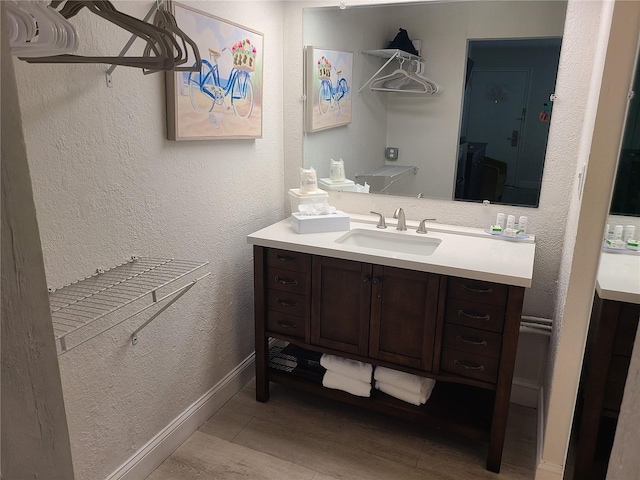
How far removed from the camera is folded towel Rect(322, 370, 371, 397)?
2201mm

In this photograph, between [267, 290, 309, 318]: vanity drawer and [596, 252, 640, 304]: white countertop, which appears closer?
[596, 252, 640, 304]: white countertop

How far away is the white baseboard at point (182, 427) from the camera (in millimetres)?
1925

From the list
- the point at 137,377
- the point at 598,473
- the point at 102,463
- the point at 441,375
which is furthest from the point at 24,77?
the point at 598,473

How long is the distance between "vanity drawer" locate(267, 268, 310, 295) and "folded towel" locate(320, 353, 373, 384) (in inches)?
13.7

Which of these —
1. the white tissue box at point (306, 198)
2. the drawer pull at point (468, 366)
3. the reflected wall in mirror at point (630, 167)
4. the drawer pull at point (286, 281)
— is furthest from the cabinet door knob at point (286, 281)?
the reflected wall in mirror at point (630, 167)

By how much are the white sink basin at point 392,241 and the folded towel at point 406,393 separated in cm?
61

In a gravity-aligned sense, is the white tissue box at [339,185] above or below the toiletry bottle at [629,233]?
above

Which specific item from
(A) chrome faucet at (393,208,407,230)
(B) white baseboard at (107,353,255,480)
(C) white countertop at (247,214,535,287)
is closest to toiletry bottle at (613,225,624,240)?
(C) white countertop at (247,214,535,287)

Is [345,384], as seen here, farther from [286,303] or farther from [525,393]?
[525,393]

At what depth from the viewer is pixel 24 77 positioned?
1315 mm

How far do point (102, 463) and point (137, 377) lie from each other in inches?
12.5

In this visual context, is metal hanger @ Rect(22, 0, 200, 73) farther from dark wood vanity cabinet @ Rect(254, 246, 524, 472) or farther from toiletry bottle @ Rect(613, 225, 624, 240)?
toiletry bottle @ Rect(613, 225, 624, 240)

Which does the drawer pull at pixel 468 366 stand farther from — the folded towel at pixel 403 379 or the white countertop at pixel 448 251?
the white countertop at pixel 448 251

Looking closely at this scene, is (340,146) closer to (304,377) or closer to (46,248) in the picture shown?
(304,377)
